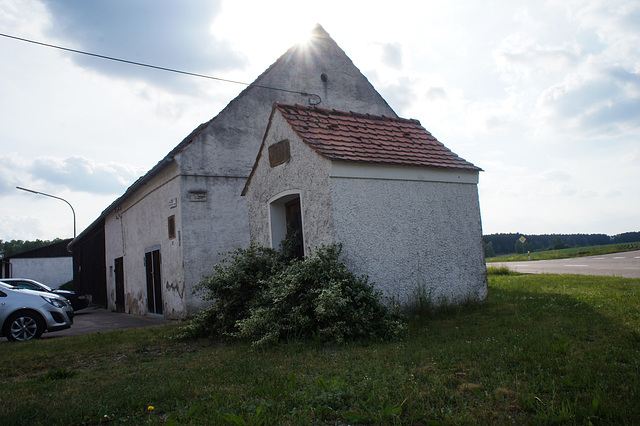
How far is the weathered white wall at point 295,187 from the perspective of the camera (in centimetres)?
723

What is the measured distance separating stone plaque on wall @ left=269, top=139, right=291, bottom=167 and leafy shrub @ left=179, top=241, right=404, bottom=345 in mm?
1888

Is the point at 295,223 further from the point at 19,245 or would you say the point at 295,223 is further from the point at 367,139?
the point at 19,245

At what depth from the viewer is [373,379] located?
12.9ft

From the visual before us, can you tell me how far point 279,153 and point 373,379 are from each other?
531 centimetres

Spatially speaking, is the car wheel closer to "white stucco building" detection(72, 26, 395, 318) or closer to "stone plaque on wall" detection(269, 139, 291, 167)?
"white stucco building" detection(72, 26, 395, 318)

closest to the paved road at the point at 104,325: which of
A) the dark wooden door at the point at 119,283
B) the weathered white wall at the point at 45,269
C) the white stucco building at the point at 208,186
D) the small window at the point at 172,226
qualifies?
the white stucco building at the point at 208,186

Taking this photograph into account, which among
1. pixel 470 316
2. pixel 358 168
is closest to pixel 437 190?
pixel 358 168

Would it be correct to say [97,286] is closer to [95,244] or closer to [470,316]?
[95,244]

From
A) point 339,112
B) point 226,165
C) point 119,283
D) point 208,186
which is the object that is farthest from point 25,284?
point 339,112

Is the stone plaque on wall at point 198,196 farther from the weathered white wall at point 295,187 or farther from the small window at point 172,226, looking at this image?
the weathered white wall at point 295,187

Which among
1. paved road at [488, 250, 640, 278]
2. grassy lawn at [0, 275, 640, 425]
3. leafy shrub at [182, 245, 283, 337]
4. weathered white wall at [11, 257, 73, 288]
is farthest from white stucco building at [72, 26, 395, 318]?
weathered white wall at [11, 257, 73, 288]

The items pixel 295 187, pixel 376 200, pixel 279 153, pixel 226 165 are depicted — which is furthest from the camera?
pixel 226 165

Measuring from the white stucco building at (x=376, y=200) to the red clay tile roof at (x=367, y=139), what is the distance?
0.07ft

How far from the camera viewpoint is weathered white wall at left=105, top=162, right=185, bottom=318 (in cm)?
1215
